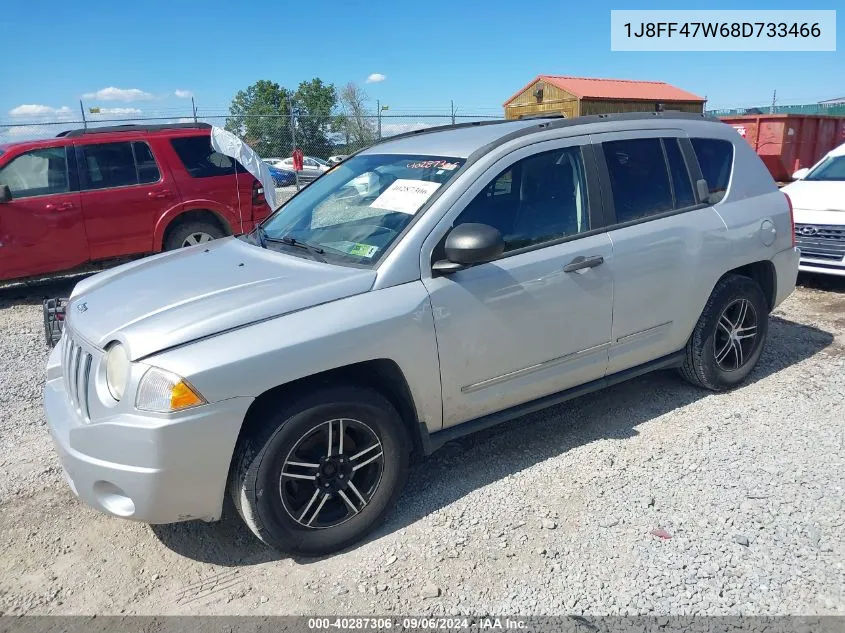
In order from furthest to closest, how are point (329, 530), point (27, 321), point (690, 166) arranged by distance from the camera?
1. point (27, 321)
2. point (690, 166)
3. point (329, 530)

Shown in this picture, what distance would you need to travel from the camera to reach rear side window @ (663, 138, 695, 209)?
164 inches

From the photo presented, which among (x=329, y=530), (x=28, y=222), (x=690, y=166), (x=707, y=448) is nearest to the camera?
(x=329, y=530)

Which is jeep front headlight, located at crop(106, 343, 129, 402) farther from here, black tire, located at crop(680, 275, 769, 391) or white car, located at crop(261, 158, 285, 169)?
white car, located at crop(261, 158, 285, 169)

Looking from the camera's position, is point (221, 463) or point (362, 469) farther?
point (362, 469)

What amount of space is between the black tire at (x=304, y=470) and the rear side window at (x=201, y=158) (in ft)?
20.2

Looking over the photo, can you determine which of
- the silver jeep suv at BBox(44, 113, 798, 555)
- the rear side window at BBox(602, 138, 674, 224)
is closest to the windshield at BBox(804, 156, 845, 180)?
the silver jeep suv at BBox(44, 113, 798, 555)

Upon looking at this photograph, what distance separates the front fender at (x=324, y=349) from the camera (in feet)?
8.54

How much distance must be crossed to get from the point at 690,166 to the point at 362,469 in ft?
9.41

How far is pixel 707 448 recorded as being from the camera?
3.81 metres

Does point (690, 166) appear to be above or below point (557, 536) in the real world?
above

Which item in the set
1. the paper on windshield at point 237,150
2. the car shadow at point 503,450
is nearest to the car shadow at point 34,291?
the paper on windshield at point 237,150

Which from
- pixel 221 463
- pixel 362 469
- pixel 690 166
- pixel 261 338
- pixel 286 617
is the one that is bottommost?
pixel 286 617

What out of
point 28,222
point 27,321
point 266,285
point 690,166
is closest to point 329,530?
point 266,285

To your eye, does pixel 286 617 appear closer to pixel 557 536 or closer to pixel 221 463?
pixel 221 463
